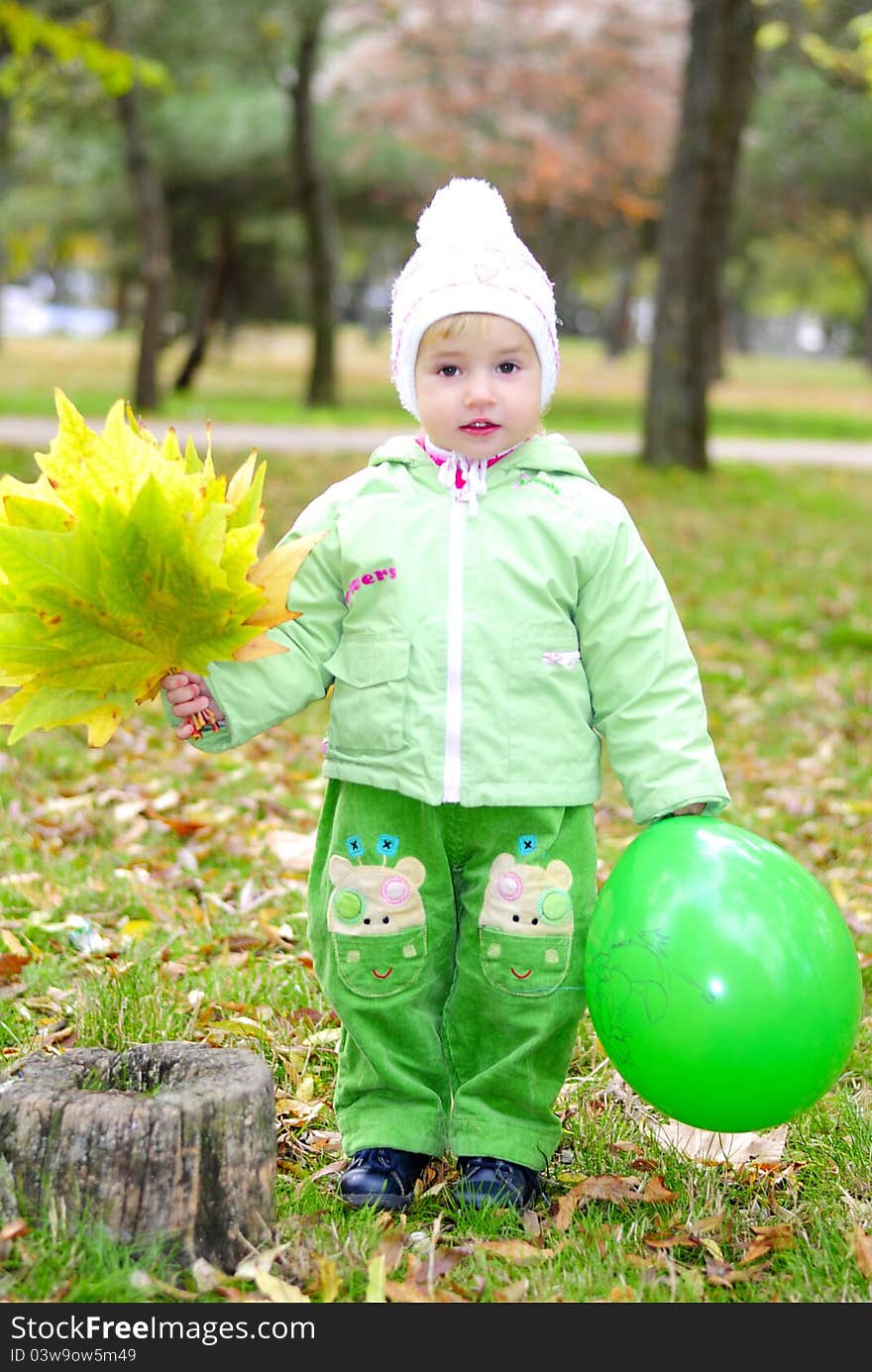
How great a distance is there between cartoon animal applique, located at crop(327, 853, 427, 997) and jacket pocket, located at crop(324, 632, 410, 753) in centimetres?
25

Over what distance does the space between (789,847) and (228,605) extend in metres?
3.32

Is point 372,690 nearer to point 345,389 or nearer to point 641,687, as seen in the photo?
point 641,687

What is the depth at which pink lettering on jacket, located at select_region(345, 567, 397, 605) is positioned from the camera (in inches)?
117

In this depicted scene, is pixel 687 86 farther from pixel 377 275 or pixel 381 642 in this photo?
pixel 377 275

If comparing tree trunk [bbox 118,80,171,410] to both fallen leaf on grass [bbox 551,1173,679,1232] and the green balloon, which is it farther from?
the green balloon

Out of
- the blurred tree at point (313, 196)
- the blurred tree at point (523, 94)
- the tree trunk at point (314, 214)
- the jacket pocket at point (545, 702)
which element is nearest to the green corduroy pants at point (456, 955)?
the jacket pocket at point (545, 702)

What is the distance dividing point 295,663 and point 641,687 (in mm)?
684

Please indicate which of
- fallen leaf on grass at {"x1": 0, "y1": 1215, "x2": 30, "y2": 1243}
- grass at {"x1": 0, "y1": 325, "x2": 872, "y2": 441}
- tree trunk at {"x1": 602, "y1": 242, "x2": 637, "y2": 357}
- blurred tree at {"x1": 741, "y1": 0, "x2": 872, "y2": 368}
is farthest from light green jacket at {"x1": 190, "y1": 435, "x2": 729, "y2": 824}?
tree trunk at {"x1": 602, "y1": 242, "x2": 637, "y2": 357}

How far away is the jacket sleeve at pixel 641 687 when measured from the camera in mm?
2920

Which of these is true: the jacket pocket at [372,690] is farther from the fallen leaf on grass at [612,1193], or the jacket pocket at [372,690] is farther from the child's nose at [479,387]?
the fallen leaf on grass at [612,1193]

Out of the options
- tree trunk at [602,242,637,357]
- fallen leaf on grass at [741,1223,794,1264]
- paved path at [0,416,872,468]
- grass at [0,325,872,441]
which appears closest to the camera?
fallen leaf on grass at [741,1223,794,1264]

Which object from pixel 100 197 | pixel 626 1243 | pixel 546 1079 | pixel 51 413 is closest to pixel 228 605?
pixel 546 1079

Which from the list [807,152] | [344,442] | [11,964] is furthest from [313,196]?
[11,964]

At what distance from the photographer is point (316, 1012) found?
3855 millimetres
